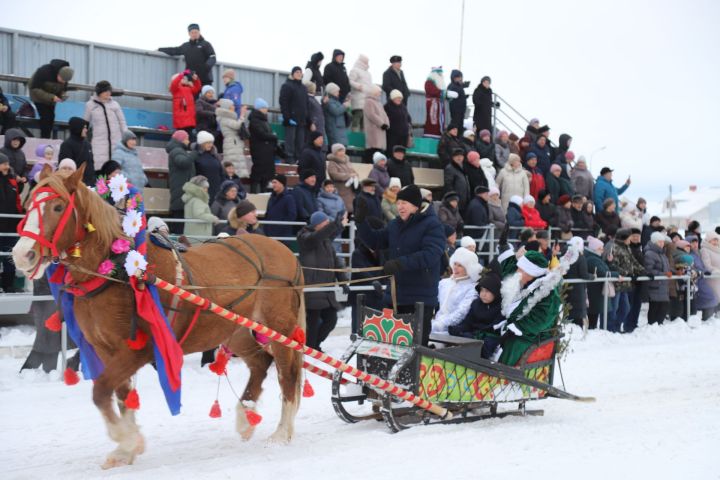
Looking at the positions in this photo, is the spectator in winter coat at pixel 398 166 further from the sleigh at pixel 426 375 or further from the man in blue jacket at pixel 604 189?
the sleigh at pixel 426 375

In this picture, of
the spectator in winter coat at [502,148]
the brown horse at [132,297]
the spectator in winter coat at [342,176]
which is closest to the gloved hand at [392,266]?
the brown horse at [132,297]

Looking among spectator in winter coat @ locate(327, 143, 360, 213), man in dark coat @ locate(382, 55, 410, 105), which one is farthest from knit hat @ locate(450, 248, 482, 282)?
man in dark coat @ locate(382, 55, 410, 105)

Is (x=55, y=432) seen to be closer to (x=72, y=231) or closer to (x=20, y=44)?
(x=72, y=231)

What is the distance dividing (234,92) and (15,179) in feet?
16.1

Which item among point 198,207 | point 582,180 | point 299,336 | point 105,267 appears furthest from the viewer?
point 582,180

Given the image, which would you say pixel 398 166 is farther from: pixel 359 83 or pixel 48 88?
pixel 48 88

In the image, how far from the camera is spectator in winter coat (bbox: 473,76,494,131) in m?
18.8

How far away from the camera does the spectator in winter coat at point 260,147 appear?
1393cm

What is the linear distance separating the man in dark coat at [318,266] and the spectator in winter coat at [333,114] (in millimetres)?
4914

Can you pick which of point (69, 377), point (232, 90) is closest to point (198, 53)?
point (232, 90)

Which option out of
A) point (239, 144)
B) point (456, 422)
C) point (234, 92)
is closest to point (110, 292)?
point (456, 422)

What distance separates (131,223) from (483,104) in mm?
13341

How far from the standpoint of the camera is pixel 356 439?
286 inches

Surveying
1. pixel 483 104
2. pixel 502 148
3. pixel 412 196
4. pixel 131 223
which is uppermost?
pixel 483 104
